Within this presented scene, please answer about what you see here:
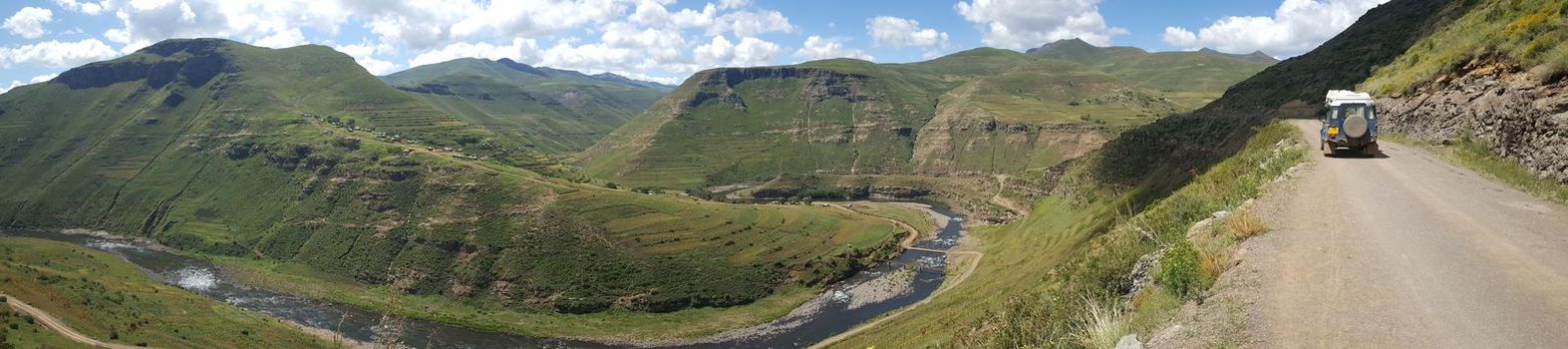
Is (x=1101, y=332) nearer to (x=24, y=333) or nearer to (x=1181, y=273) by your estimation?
(x=1181, y=273)

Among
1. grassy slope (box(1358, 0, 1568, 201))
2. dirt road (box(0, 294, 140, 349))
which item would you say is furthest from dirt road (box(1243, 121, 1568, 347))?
dirt road (box(0, 294, 140, 349))

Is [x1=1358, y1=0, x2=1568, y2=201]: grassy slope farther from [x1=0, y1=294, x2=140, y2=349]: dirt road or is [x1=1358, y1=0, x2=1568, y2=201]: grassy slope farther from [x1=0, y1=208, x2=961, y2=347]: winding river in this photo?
[x1=0, y1=294, x2=140, y2=349]: dirt road

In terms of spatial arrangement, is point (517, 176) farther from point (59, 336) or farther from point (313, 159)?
point (59, 336)

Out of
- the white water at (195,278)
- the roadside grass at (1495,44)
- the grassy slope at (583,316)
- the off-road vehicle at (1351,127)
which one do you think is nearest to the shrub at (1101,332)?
the roadside grass at (1495,44)

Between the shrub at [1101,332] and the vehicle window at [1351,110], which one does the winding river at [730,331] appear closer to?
the vehicle window at [1351,110]

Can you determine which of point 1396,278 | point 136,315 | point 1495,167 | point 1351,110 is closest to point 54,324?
point 136,315
